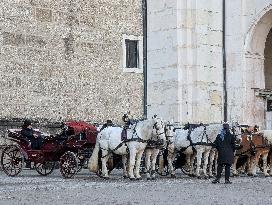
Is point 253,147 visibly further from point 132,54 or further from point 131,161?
point 132,54

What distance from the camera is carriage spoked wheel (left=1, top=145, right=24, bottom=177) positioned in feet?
60.1

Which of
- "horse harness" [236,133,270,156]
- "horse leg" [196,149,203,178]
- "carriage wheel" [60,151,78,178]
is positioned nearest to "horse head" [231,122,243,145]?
"horse harness" [236,133,270,156]

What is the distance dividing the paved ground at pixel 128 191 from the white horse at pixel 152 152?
1.08 ft

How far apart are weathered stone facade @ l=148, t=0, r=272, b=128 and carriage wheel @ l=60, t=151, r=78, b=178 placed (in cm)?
670

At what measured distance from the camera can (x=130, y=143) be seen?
17.8 m

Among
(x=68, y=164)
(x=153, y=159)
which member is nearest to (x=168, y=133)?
(x=153, y=159)

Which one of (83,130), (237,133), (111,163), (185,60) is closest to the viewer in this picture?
(83,130)

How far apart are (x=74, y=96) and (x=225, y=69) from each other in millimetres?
5527

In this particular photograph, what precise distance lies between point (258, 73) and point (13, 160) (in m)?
10.0

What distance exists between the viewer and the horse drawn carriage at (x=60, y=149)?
18047 millimetres

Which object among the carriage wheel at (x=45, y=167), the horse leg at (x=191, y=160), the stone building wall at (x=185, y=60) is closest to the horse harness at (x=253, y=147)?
the horse leg at (x=191, y=160)

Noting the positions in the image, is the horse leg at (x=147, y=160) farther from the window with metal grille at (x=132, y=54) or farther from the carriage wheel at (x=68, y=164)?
the window with metal grille at (x=132, y=54)

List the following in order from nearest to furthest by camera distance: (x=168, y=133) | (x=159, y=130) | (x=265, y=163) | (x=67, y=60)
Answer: (x=159, y=130), (x=168, y=133), (x=265, y=163), (x=67, y=60)

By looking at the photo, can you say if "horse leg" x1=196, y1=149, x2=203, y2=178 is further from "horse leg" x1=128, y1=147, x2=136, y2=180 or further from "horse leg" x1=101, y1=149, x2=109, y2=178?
"horse leg" x1=101, y1=149, x2=109, y2=178
